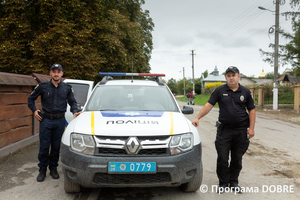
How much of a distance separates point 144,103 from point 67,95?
1.38 meters

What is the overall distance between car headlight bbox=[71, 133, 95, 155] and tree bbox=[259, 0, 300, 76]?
2201 centimetres

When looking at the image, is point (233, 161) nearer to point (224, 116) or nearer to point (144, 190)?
point (224, 116)

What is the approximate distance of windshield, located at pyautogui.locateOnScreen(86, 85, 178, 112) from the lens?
13.3 ft

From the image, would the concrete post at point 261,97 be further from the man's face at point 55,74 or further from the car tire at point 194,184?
the man's face at point 55,74

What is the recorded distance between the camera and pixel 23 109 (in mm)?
6605

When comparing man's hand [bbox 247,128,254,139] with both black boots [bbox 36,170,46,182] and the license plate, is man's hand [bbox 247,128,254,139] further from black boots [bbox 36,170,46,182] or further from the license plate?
black boots [bbox 36,170,46,182]

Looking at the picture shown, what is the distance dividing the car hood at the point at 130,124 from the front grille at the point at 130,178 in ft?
1.58

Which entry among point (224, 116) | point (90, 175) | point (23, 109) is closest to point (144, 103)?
point (224, 116)

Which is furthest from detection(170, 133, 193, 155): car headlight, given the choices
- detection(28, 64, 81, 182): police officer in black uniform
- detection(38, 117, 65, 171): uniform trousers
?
detection(38, 117, 65, 171): uniform trousers

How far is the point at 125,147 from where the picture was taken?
2.96 metres

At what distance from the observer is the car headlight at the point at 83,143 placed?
9.84 feet

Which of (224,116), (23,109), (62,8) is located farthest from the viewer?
(62,8)

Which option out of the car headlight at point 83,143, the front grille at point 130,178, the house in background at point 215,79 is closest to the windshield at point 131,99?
the car headlight at point 83,143

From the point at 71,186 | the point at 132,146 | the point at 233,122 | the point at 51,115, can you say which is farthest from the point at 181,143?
the point at 51,115
